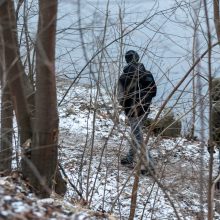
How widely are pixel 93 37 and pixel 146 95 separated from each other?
1077 millimetres

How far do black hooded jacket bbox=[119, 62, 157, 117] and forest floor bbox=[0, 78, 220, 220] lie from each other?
0.25 m

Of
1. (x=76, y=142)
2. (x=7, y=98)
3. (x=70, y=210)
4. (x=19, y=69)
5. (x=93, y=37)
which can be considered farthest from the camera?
(x=76, y=142)

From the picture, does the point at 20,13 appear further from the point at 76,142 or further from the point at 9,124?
the point at 76,142

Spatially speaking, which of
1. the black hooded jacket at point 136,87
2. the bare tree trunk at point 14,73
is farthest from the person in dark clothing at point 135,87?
the bare tree trunk at point 14,73

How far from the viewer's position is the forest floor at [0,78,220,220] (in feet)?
16.4

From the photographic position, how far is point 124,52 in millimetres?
8023

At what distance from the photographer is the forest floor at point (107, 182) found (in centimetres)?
500

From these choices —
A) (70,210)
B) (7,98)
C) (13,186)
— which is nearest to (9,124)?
(7,98)

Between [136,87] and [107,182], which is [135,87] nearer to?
[136,87]

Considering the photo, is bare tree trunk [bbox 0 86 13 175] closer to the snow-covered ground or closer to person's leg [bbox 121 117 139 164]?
the snow-covered ground

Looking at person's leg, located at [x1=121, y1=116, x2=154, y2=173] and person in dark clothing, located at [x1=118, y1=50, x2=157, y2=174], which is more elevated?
person in dark clothing, located at [x1=118, y1=50, x2=157, y2=174]

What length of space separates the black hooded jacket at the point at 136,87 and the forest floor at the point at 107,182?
253 mm

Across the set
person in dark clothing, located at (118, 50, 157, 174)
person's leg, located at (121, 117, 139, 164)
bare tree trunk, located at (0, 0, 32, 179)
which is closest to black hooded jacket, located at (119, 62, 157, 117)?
person in dark clothing, located at (118, 50, 157, 174)

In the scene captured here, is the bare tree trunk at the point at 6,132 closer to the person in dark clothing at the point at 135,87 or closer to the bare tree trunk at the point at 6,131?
the bare tree trunk at the point at 6,131
